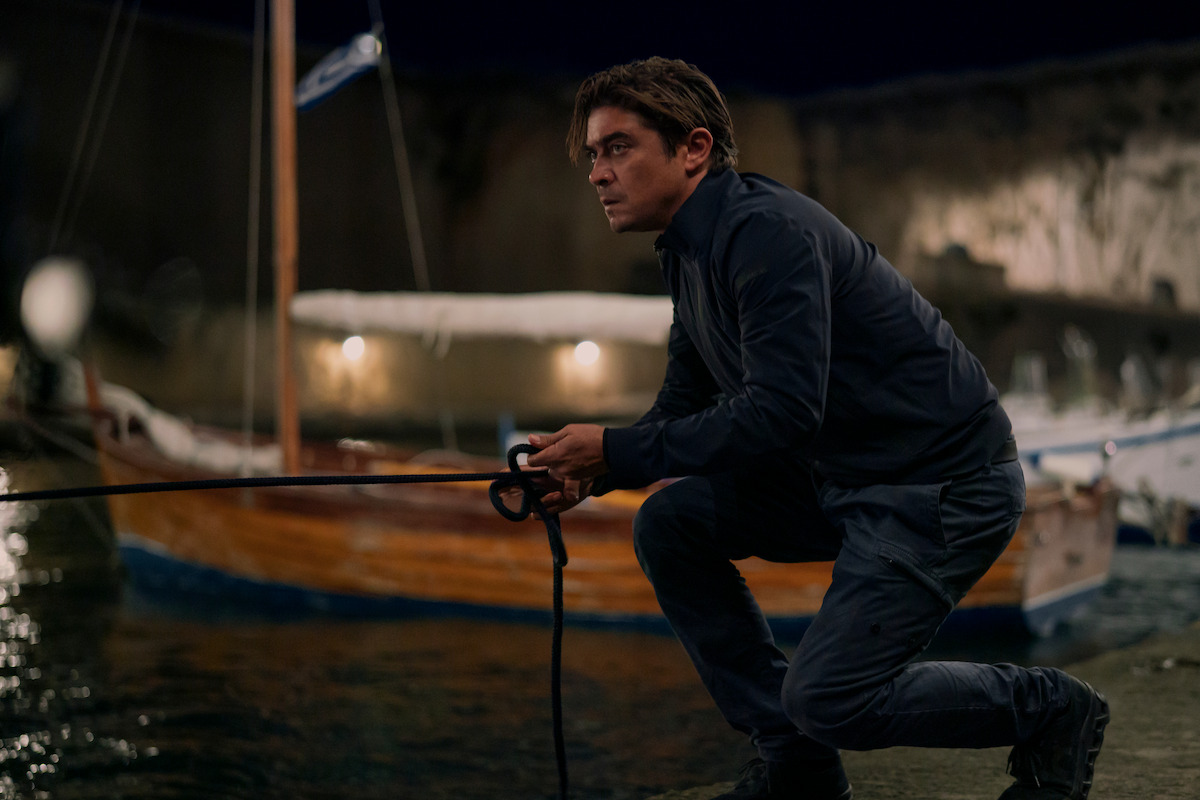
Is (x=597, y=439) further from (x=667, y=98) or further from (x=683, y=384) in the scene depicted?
(x=667, y=98)

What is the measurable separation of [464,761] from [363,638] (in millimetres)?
2851

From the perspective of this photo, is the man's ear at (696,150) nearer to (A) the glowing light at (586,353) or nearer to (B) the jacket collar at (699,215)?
(B) the jacket collar at (699,215)

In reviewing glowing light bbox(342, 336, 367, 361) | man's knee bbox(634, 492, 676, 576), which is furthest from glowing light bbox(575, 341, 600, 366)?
man's knee bbox(634, 492, 676, 576)

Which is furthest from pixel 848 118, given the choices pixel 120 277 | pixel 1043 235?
pixel 120 277

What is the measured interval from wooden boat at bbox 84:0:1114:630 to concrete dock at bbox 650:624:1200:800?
12.3 feet

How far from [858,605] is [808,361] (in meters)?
0.43

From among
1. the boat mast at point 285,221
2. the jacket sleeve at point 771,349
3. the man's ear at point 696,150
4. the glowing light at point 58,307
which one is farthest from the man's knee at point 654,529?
the glowing light at point 58,307

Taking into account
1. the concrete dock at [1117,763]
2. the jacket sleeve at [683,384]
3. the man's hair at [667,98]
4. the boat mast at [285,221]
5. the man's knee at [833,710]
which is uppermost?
the boat mast at [285,221]

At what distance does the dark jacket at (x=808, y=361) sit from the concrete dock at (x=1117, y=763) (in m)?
0.98

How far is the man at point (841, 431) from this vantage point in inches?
69.9

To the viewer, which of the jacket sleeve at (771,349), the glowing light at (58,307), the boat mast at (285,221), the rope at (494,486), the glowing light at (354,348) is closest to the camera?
the jacket sleeve at (771,349)

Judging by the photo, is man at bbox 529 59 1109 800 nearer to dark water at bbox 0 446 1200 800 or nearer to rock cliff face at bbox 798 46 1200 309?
dark water at bbox 0 446 1200 800

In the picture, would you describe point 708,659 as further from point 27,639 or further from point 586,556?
point 27,639

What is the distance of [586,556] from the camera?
7.29 metres
